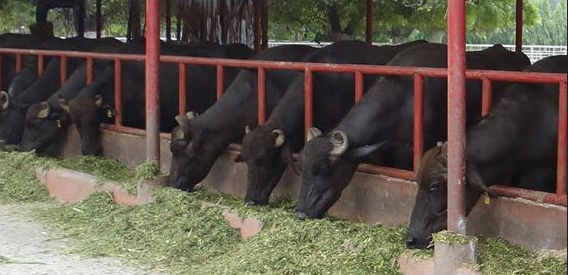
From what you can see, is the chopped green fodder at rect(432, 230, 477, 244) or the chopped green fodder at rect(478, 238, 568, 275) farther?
the chopped green fodder at rect(432, 230, 477, 244)

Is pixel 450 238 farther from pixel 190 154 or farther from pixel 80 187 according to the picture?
pixel 80 187

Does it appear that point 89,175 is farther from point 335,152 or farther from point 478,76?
point 478,76

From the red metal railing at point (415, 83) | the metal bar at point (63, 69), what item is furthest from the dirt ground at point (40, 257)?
the metal bar at point (63, 69)

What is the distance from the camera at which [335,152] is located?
7.75m

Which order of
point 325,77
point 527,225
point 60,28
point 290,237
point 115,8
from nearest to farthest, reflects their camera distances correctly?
point 527,225, point 290,237, point 325,77, point 115,8, point 60,28

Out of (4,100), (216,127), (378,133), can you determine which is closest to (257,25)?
(4,100)

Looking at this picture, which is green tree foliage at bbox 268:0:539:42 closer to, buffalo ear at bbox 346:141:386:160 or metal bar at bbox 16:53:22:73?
metal bar at bbox 16:53:22:73

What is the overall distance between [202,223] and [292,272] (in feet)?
5.34

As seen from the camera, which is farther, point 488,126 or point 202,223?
point 202,223

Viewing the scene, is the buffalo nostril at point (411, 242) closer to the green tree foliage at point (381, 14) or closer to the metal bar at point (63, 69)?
the metal bar at point (63, 69)

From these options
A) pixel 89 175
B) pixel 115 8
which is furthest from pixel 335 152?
pixel 115 8

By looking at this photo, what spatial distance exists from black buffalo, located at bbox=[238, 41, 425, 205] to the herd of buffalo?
1cm

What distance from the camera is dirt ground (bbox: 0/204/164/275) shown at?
24.0 feet

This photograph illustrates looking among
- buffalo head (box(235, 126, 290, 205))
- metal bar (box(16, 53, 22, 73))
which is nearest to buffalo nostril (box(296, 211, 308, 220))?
buffalo head (box(235, 126, 290, 205))
